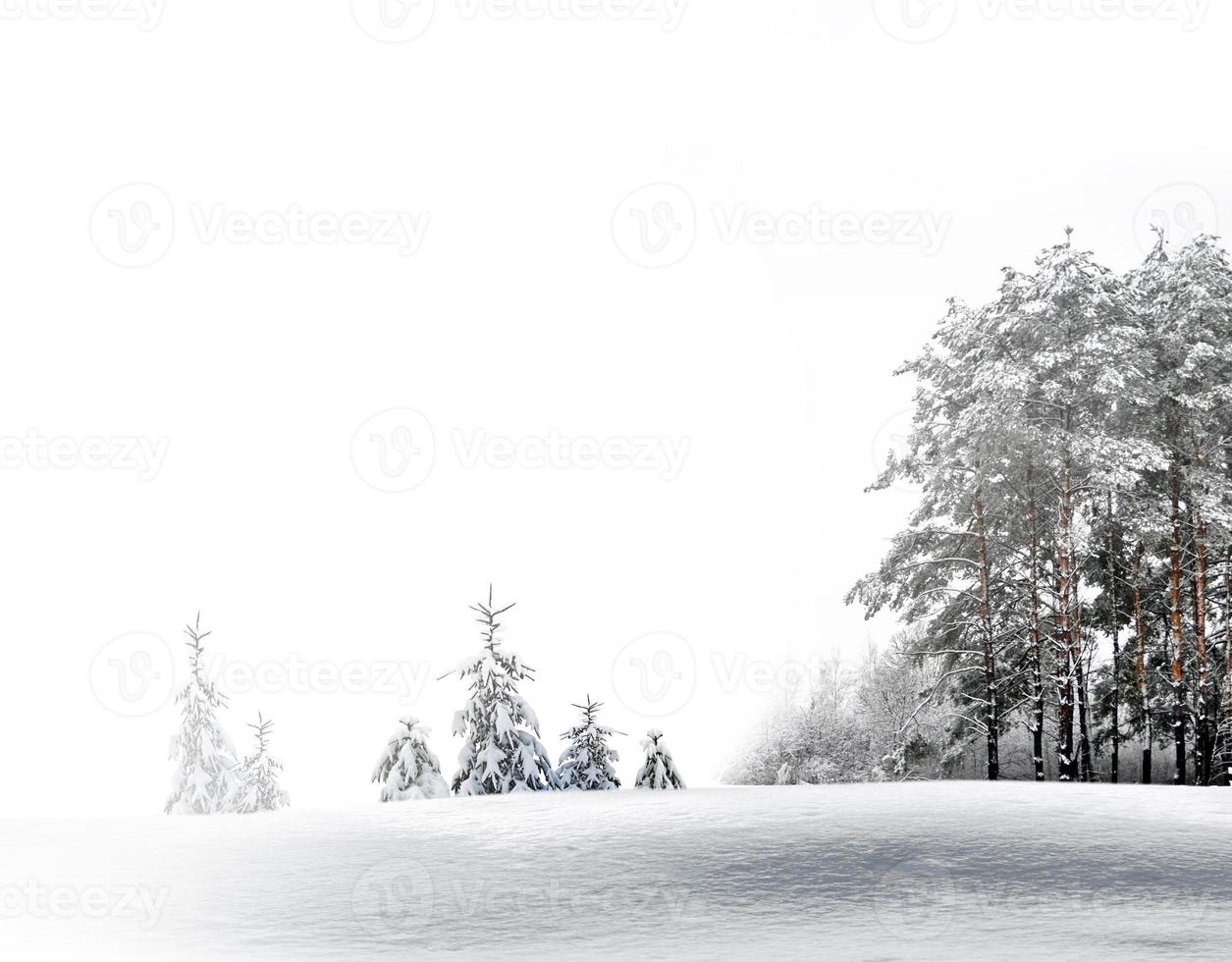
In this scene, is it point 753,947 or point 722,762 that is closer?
point 753,947

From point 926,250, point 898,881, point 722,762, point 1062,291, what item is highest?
point 926,250

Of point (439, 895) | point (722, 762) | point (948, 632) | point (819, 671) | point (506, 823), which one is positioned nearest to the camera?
point (439, 895)

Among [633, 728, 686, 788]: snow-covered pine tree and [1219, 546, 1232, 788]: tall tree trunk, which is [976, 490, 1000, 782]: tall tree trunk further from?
[633, 728, 686, 788]: snow-covered pine tree

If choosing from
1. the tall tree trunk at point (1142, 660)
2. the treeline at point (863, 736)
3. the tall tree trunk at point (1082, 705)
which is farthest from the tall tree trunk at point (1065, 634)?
the treeline at point (863, 736)

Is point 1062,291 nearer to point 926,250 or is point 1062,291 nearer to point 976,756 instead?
point 926,250

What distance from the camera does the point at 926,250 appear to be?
1459 inches

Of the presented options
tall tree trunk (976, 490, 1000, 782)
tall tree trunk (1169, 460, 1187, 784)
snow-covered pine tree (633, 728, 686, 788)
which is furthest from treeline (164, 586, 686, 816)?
tall tree trunk (1169, 460, 1187, 784)

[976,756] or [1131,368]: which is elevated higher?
[1131,368]

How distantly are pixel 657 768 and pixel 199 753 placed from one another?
12.8 meters

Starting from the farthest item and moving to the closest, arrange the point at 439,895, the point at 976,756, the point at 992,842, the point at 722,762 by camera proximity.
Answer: the point at 722,762 < the point at 976,756 < the point at 992,842 < the point at 439,895

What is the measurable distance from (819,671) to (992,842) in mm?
37931

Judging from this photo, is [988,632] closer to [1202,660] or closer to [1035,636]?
[1035,636]

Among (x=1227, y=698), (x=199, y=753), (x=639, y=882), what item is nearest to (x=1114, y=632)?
(x=1227, y=698)

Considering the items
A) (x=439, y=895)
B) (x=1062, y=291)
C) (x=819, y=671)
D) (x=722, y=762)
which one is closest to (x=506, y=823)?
(x=439, y=895)
